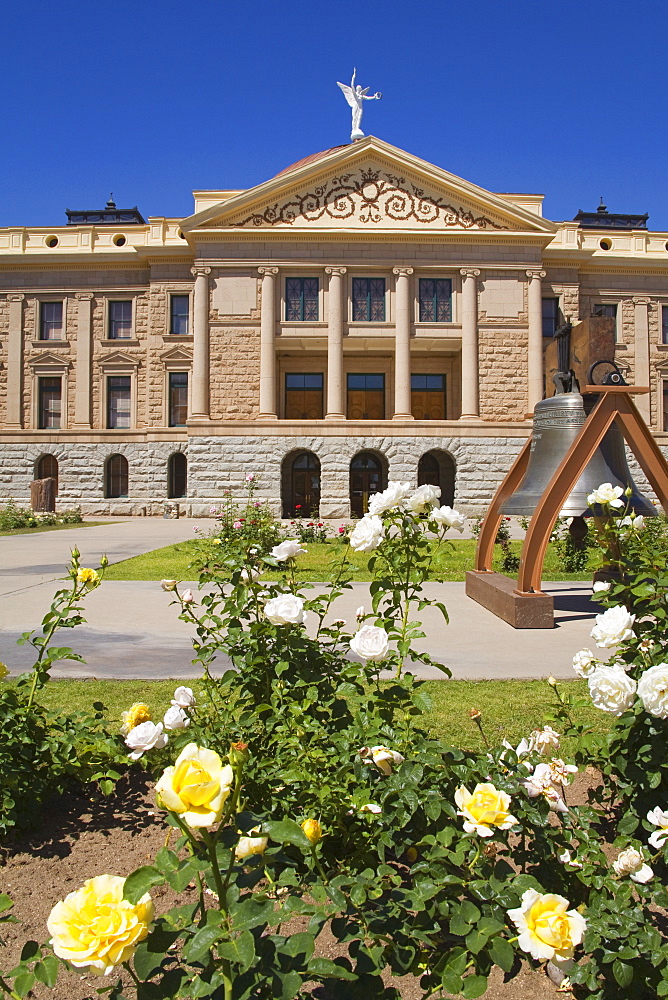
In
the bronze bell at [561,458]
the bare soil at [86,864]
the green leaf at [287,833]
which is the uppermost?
the bronze bell at [561,458]

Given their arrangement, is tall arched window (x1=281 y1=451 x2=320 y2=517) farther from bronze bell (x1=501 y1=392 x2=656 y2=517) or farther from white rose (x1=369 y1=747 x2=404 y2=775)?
white rose (x1=369 y1=747 x2=404 y2=775)

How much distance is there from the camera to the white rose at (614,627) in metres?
2.67

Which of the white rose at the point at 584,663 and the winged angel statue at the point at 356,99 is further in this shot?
the winged angel statue at the point at 356,99

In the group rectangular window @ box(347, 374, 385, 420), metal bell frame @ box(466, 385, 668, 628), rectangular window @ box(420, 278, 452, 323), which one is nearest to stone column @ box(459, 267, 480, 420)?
rectangular window @ box(420, 278, 452, 323)

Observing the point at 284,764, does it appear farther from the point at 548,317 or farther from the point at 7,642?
the point at 548,317

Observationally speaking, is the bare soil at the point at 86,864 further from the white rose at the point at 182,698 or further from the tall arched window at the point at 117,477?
the tall arched window at the point at 117,477

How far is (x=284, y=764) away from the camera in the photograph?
8.89ft

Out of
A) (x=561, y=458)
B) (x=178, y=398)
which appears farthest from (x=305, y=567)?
(x=178, y=398)

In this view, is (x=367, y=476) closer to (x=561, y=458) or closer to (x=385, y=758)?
(x=561, y=458)

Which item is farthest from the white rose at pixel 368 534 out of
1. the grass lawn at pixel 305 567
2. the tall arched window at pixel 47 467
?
the tall arched window at pixel 47 467

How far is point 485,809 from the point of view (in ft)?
6.40

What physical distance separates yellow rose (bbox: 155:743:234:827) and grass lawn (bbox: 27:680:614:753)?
294cm

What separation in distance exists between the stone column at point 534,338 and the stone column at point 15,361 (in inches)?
1002

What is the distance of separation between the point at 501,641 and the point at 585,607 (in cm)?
278
